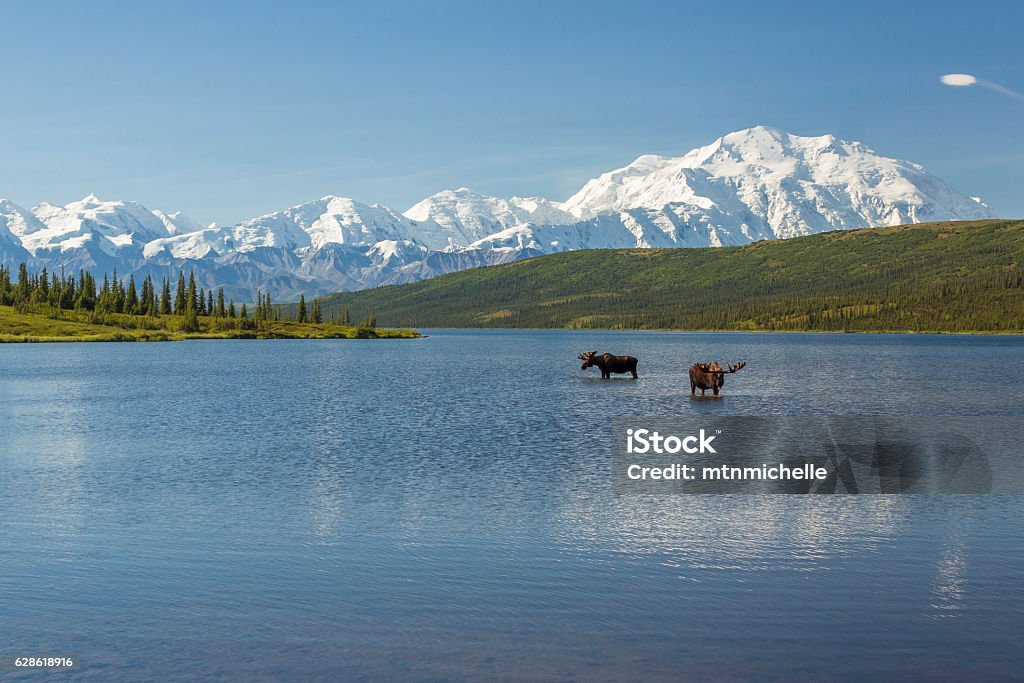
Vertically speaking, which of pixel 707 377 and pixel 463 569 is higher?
pixel 707 377

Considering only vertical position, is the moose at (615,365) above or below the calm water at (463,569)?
above

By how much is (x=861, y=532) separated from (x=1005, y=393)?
70776mm

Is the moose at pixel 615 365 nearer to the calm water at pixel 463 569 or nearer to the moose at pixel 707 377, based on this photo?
the moose at pixel 707 377

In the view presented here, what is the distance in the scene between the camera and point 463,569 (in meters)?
23.5

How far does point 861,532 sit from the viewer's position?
90.6ft

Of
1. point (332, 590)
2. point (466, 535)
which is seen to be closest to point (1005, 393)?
point (466, 535)

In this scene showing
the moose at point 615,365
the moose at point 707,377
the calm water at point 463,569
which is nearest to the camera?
the calm water at point 463,569

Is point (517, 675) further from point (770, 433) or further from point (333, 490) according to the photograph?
point (770, 433)

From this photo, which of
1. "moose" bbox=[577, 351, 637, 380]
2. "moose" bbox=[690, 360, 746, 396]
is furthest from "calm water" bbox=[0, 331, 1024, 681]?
"moose" bbox=[577, 351, 637, 380]

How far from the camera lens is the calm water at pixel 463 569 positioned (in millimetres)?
17406

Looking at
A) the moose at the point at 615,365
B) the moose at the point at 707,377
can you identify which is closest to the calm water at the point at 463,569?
the moose at the point at 707,377

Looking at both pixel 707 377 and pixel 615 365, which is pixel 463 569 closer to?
pixel 707 377

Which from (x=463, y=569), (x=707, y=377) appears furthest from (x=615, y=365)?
(x=463, y=569)

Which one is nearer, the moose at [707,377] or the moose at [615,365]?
the moose at [707,377]
